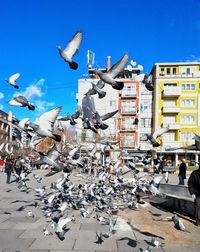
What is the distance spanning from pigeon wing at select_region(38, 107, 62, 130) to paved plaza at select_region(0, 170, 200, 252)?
298 centimetres

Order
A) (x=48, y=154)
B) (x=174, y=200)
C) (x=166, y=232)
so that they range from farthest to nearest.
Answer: (x=174, y=200), (x=166, y=232), (x=48, y=154)

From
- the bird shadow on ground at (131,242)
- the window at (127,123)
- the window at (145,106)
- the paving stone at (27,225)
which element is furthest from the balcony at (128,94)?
the bird shadow on ground at (131,242)

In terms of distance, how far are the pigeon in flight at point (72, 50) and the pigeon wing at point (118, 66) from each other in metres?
0.49

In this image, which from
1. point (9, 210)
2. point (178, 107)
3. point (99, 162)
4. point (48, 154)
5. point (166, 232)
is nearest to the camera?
point (48, 154)

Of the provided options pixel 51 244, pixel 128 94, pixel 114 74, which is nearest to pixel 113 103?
pixel 128 94

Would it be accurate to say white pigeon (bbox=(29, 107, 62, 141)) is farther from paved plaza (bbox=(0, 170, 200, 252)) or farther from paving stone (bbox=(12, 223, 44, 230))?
paving stone (bbox=(12, 223, 44, 230))

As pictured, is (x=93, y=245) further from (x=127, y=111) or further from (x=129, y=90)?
(x=129, y=90)

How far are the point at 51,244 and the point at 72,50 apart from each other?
4.38 meters

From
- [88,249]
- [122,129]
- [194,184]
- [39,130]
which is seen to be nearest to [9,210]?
[88,249]

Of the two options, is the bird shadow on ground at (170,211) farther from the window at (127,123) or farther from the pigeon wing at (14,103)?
the window at (127,123)

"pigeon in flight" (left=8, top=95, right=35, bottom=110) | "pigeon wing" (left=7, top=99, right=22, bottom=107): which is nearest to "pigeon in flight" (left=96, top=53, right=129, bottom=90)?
"pigeon in flight" (left=8, top=95, right=35, bottom=110)

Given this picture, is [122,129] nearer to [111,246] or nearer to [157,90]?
[157,90]

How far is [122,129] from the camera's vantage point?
238 ft

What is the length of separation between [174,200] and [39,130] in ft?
27.8
